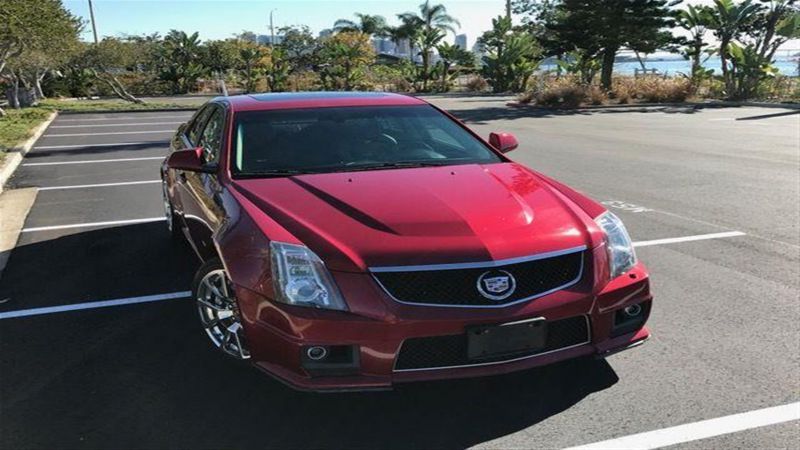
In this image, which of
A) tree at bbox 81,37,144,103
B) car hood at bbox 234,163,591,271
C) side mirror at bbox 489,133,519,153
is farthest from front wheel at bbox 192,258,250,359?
tree at bbox 81,37,144,103

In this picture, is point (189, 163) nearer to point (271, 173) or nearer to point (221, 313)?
point (271, 173)

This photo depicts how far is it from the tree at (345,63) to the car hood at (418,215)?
126 ft

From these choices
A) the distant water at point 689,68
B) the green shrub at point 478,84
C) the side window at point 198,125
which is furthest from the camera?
the green shrub at point 478,84

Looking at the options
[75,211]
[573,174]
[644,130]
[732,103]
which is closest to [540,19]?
[732,103]

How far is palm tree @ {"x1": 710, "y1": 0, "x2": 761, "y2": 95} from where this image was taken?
27312mm

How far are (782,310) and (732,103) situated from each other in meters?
24.7

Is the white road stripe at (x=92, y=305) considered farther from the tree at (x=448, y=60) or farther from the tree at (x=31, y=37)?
the tree at (x=448, y=60)

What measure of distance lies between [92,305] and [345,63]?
38914 millimetres

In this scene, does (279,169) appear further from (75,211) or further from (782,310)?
(75,211)

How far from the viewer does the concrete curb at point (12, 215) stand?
19.8 feet

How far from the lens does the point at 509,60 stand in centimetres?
3681

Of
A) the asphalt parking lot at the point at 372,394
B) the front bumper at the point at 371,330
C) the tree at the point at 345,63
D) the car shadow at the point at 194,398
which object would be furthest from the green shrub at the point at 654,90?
the front bumper at the point at 371,330

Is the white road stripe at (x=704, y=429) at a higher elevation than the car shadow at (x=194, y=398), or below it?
below

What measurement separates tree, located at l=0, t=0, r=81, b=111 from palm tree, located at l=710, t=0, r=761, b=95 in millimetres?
26104
